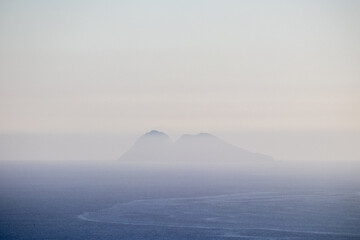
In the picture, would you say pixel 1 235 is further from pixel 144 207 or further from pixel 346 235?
pixel 346 235

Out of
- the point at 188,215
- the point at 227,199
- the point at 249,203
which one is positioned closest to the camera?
the point at 188,215

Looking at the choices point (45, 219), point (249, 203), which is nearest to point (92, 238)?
point (45, 219)

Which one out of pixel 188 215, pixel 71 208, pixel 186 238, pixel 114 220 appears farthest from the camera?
pixel 71 208

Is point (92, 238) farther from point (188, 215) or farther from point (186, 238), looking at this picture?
point (188, 215)

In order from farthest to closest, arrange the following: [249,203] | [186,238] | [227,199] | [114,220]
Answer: [227,199], [249,203], [114,220], [186,238]

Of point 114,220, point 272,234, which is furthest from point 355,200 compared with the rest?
point 114,220

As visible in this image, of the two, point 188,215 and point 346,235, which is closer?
point 346,235

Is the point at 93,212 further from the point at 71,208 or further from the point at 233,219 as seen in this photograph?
the point at 233,219

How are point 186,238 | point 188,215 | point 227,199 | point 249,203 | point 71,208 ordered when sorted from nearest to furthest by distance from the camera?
point 186,238 → point 188,215 → point 71,208 → point 249,203 → point 227,199

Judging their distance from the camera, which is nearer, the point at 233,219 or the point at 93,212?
the point at 233,219
